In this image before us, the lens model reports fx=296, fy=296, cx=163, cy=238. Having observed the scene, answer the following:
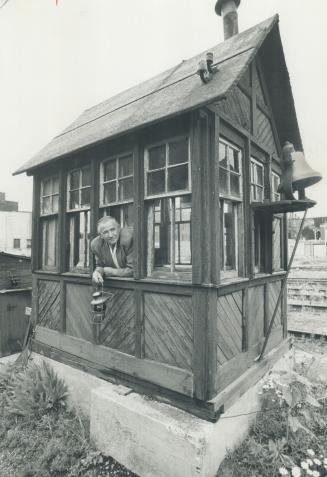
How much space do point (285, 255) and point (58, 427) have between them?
17.6ft

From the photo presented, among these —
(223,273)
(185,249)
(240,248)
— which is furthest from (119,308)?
(185,249)

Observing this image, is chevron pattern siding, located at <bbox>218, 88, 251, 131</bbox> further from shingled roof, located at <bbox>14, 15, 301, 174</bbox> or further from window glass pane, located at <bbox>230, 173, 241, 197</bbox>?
window glass pane, located at <bbox>230, 173, 241, 197</bbox>

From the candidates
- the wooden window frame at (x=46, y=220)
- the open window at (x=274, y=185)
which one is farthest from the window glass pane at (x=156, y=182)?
the open window at (x=274, y=185)

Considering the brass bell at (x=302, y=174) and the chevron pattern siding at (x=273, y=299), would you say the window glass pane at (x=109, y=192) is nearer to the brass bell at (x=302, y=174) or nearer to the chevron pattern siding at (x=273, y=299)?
the brass bell at (x=302, y=174)

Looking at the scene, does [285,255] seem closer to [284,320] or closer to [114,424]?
[284,320]

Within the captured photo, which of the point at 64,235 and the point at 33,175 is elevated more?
the point at 33,175

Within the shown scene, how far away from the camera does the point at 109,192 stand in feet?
16.5

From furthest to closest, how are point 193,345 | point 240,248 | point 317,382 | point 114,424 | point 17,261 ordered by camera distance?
point 17,261 → point 317,382 → point 240,248 → point 114,424 → point 193,345

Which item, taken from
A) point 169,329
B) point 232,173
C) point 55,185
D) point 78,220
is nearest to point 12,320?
point 78,220

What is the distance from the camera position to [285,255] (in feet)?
21.2

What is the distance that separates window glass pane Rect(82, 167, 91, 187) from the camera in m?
5.39

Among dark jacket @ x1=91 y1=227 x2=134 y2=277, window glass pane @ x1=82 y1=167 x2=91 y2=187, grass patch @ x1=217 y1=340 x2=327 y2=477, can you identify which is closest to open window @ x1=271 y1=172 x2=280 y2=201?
dark jacket @ x1=91 y1=227 x2=134 y2=277

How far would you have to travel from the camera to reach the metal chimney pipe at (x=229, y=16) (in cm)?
651

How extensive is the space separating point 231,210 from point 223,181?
0.53m
